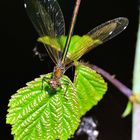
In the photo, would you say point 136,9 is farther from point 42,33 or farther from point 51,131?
point 51,131

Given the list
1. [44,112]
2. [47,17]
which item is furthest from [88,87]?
[47,17]

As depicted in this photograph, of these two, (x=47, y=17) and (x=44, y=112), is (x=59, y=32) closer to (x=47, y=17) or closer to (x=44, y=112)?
(x=47, y=17)

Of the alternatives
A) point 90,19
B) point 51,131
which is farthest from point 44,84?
point 90,19

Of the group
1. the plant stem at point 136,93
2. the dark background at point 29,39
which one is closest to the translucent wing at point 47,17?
the dark background at point 29,39

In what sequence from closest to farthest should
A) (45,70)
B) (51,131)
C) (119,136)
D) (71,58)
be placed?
1. (51,131)
2. (71,58)
3. (45,70)
4. (119,136)

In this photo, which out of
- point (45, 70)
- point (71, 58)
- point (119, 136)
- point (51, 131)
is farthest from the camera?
point (119, 136)

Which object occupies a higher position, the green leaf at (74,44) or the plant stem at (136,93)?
the green leaf at (74,44)

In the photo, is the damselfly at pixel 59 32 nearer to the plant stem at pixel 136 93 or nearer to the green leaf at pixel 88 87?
the green leaf at pixel 88 87

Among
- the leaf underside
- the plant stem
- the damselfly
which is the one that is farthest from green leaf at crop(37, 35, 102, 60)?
the plant stem
